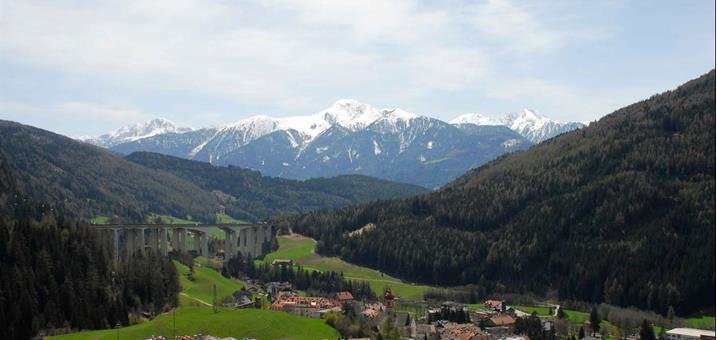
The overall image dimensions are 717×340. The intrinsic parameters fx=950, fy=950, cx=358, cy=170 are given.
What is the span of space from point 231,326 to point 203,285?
1788 inches

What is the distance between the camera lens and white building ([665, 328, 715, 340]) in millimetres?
115938

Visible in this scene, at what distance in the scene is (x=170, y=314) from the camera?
391 feet

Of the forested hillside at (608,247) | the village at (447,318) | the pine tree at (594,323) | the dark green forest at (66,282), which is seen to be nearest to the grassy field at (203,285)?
the village at (447,318)

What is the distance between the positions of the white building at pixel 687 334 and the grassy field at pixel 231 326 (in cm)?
4218

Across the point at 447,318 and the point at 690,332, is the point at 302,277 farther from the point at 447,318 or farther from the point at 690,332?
the point at 690,332

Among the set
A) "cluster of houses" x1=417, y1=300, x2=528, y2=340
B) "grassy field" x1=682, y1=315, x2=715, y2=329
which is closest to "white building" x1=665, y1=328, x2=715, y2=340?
"grassy field" x1=682, y1=315, x2=715, y2=329

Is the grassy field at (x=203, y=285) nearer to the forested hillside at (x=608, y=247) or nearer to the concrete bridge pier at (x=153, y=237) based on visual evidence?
A: the concrete bridge pier at (x=153, y=237)

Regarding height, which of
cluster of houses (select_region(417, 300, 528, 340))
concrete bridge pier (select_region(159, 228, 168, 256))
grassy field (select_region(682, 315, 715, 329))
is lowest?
grassy field (select_region(682, 315, 715, 329))

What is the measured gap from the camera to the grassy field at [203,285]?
142125mm

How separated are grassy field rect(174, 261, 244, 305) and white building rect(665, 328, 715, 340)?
6422cm

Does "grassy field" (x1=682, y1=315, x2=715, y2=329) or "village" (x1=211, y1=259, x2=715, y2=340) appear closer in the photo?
"village" (x1=211, y1=259, x2=715, y2=340)

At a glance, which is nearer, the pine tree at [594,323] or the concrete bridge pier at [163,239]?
the pine tree at [594,323]

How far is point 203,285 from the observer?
511 feet

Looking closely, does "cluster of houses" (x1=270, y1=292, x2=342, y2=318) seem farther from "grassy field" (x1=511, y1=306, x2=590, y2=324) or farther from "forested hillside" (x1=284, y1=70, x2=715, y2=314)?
"forested hillside" (x1=284, y1=70, x2=715, y2=314)
